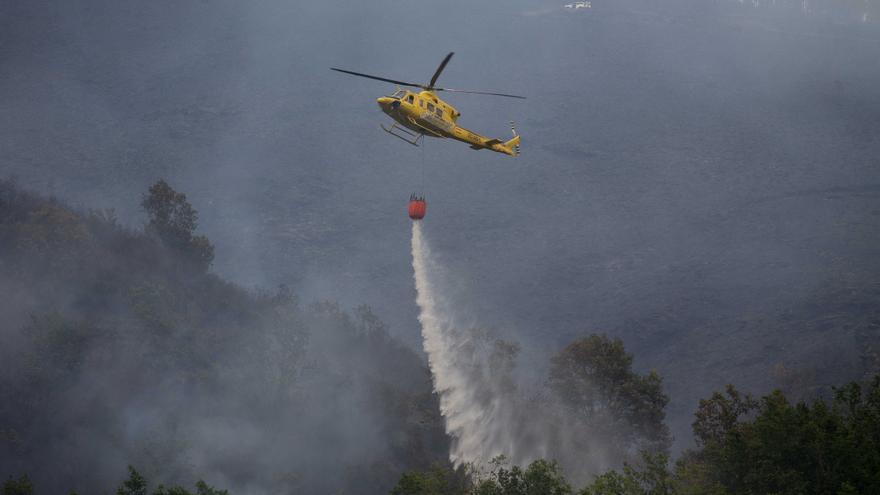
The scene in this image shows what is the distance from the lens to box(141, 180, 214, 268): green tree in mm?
76688

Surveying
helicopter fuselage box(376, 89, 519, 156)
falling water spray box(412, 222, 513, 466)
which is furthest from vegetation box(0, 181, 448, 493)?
helicopter fuselage box(376, 89, 519, 156)

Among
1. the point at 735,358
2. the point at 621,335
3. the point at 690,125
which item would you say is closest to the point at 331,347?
the point at 621,335

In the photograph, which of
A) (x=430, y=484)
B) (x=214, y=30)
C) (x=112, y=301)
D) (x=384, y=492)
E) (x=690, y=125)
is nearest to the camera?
(x=430, y=484)

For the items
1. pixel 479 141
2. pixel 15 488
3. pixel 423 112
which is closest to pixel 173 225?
pixel 479 141

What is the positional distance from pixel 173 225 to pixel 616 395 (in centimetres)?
4083

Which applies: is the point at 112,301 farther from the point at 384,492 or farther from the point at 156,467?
the point at 384,492

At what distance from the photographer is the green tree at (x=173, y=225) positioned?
76.7m

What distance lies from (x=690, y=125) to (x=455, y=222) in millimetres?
51673

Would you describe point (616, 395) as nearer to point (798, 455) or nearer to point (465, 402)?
point (465, 402)

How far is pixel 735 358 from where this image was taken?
96688 mm

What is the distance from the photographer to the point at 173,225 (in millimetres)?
77188

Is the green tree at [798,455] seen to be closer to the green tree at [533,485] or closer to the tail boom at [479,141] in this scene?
the green tree at [533,485]

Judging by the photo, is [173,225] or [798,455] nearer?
[798,455]

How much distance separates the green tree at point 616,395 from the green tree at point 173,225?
3507cm
